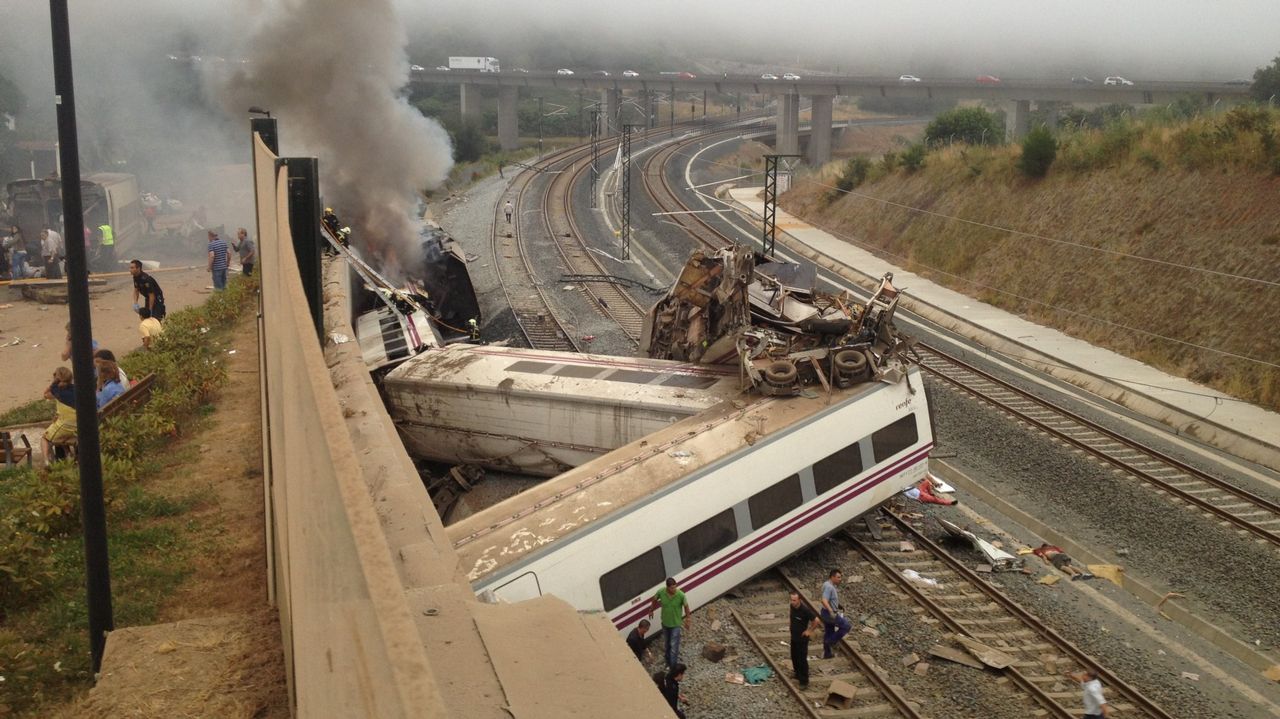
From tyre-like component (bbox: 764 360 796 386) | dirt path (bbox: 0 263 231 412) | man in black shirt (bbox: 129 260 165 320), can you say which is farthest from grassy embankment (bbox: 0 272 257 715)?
tyre-like component (bbox: 764 360 796 386)

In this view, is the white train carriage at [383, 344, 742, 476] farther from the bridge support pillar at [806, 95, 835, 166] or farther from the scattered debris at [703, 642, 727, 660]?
the bridge support pillar at [806, 95, 835, 166]

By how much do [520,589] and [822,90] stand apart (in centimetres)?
7078

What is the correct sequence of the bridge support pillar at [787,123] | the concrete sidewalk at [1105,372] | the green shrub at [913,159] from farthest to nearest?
the bridge support pillar at [787,123] → the green shrub at [913,159] → the concrete sidewalk at [1105,372]

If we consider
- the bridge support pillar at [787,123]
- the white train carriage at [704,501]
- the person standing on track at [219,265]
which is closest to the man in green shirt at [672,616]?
the white train carriage at [704,501]

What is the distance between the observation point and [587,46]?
15575 cm

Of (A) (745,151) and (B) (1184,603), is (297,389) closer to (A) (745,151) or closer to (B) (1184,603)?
(B) (1184,603)

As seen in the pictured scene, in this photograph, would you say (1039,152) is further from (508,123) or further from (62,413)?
(508,123)

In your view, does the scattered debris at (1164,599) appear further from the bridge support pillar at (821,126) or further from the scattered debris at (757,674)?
the bridge support pillar at (821,126)

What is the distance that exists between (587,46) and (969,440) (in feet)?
470

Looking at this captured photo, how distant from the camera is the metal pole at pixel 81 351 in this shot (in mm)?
8625

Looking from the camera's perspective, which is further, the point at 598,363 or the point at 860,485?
the point at 598,363

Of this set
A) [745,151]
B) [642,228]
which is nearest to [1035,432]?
[642,228]

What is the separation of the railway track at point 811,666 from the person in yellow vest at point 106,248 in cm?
3008

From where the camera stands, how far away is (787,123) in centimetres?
7694
